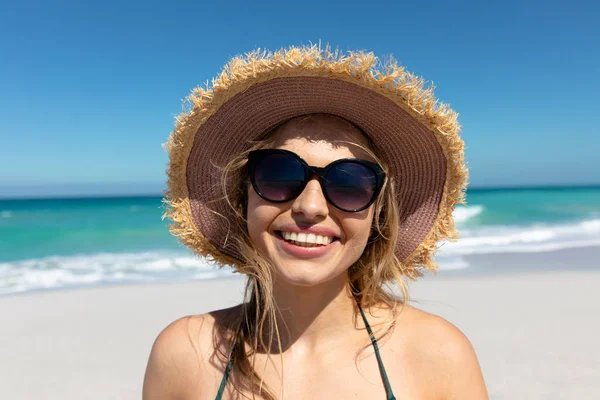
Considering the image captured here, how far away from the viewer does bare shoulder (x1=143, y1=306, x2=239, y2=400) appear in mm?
1803

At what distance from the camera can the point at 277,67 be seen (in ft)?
5.43

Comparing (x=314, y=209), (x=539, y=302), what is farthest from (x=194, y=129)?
(x=539, y=302)

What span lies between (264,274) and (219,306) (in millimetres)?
5502

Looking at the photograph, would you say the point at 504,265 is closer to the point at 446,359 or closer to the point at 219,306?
the point at 219,306

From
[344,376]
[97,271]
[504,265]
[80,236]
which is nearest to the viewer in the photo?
[344,376]

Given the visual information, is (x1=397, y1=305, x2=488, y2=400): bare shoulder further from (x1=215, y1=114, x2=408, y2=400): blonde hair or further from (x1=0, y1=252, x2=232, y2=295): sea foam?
(x1=0, y1=252, x2=232, y2=295): sea foam

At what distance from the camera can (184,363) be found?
183 cm

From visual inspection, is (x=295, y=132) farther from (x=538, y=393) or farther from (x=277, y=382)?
(x=538, y=393)

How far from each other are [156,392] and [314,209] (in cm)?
103

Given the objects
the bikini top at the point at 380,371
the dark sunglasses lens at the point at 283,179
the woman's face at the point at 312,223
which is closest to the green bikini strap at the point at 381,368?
the bikini top at the point at 380,371

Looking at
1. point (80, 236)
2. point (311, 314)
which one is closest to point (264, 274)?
point (311, 314)

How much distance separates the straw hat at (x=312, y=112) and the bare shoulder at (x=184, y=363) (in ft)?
1.35

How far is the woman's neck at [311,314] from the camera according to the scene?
1876 millimetres

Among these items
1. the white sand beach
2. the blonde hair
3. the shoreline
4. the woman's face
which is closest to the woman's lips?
the woman's face
